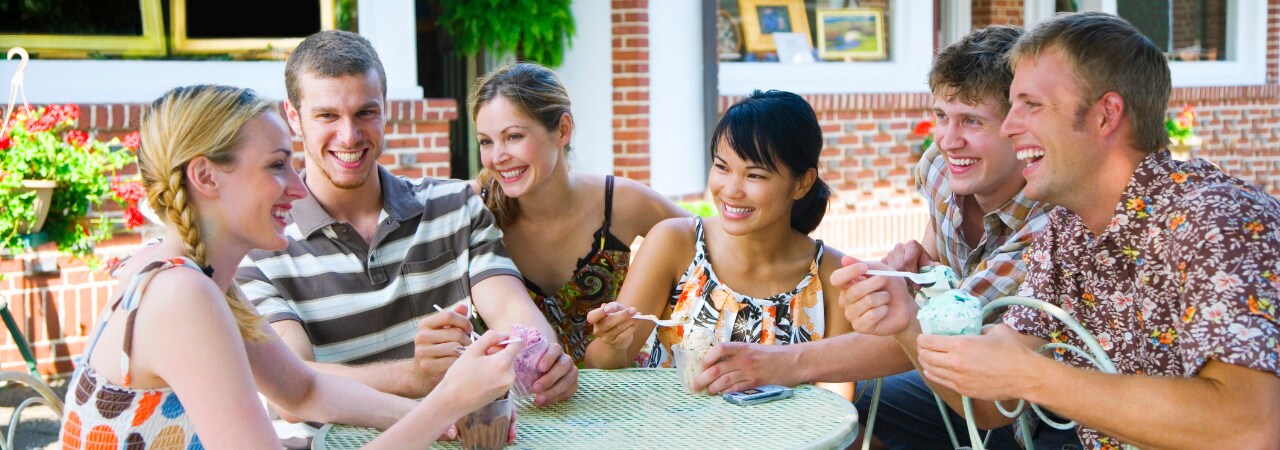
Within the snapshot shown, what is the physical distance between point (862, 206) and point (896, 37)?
134 cm

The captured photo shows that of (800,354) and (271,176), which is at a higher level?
(271,176)

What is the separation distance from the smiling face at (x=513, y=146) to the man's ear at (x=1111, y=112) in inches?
64.7

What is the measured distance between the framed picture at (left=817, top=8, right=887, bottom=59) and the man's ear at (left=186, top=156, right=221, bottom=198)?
7.21 m

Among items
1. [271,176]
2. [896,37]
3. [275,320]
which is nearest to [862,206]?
[896,37]

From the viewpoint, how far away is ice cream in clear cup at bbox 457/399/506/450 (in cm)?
217

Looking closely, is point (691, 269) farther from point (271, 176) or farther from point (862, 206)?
point (862, 206)

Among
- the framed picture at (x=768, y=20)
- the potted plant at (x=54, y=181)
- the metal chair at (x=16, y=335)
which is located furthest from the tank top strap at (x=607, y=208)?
the framed picture at (x=768, y=20)

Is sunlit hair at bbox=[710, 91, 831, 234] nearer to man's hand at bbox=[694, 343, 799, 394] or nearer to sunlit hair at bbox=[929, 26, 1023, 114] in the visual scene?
sunlit hair at bbox=[929, 26, 1023, 114]

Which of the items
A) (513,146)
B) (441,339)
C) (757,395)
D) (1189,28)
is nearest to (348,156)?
(513,146)

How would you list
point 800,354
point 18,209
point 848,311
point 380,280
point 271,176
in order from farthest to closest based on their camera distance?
point 18,209, point 380,280, point 800,354, point 848,311, point 271,176

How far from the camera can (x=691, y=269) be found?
305 cm

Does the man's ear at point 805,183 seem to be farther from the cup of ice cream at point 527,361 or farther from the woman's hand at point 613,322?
the cup of ice cream at point 527,361

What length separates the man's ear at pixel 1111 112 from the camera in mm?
2113

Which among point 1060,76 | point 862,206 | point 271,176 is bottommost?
point 862,206
